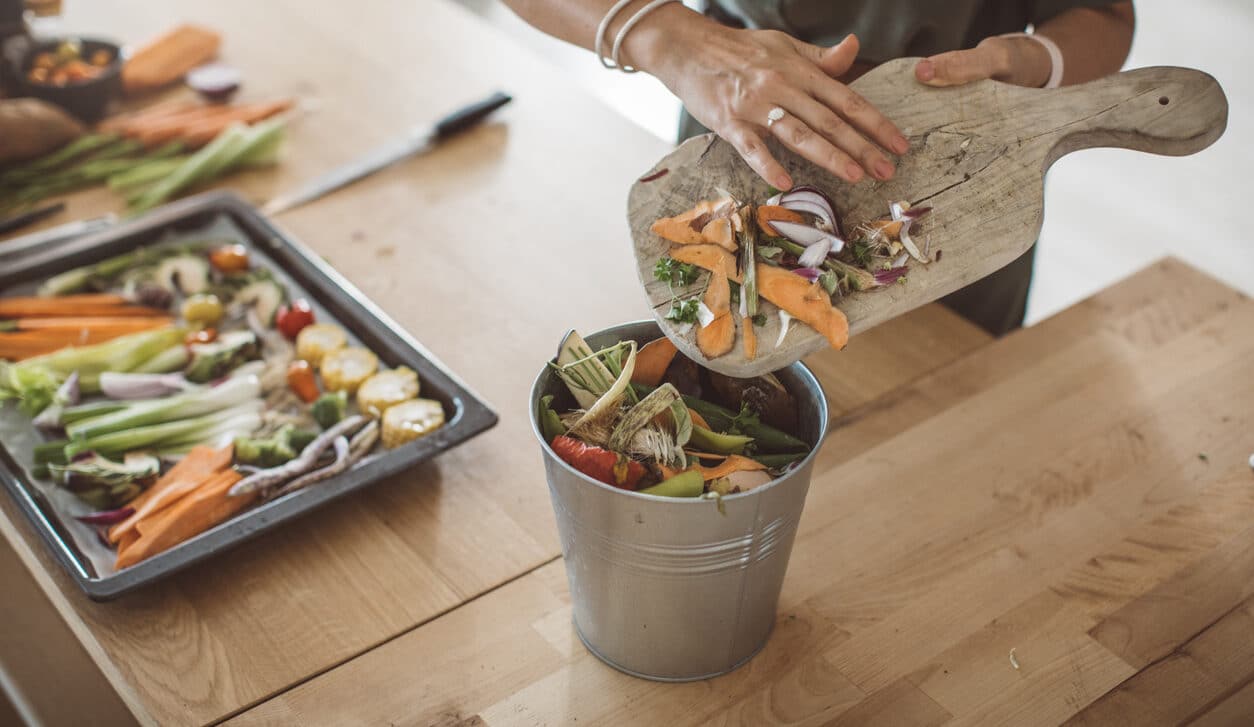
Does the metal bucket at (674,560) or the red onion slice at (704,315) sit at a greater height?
the red onion slice at (704,315)

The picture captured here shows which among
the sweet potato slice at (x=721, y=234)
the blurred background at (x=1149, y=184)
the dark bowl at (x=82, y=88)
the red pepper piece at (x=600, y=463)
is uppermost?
the sweet potato slice at (x=721, y=234)

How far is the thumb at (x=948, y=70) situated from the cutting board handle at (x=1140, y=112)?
0.08 meters

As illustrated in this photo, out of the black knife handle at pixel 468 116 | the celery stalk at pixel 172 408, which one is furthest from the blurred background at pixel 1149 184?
the celery stalk at pixel 172 408

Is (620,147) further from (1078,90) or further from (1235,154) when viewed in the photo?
(1235,154)

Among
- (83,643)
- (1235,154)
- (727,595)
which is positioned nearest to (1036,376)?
(727,595)

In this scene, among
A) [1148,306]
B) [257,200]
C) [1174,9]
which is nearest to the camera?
[1148,306]

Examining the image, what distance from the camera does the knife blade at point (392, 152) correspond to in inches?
77.9

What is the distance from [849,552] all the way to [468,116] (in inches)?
47.1

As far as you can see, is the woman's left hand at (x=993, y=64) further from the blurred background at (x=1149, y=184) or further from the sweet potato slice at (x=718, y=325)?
the blurred background at (x=1149, y=184)

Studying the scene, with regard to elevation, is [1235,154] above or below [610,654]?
below

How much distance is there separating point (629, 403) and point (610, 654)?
0.27m

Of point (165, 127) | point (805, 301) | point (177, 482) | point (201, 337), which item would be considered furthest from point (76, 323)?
point (805, 301)

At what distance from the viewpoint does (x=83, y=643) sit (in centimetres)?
122

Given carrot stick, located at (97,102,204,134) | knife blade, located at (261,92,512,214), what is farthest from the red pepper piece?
carrot stick, located at (97,102,204,134)
